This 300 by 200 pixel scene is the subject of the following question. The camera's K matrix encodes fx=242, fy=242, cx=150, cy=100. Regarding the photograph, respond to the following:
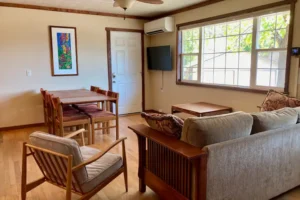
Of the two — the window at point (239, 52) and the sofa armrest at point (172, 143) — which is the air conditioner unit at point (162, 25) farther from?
the sofa armrest at point (172, 143)

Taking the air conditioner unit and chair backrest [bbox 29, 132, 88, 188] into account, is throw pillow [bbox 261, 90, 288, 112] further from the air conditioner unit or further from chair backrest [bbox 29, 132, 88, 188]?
the air conditioner unit

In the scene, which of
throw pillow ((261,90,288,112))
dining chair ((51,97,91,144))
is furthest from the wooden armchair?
throw pillow ((261,90,288,112))

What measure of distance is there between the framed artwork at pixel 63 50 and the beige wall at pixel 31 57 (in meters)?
0.10

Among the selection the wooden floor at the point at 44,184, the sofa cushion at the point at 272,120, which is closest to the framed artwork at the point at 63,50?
the wooden floor at the point at 44,184

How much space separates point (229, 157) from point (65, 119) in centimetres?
262

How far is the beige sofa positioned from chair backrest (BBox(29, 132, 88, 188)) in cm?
63

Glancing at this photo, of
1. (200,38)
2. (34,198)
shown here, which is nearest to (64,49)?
(200,38)

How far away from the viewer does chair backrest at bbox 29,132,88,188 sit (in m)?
1.80

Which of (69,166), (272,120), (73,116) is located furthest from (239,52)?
(69,166)

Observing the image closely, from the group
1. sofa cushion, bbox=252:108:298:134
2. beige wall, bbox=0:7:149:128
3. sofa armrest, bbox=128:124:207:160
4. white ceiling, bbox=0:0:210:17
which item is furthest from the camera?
beige wall, bbox=0:7:149:128

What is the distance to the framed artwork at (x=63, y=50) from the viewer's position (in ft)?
16.1

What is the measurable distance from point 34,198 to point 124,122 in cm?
300

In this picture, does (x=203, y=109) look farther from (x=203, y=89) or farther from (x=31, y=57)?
(x=31, y=57)

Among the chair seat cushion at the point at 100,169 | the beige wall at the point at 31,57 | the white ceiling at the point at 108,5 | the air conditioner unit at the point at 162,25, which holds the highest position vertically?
the white ceiling at the point at 108,5
